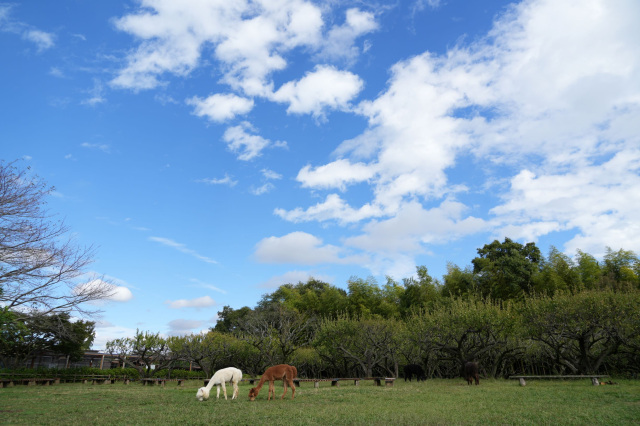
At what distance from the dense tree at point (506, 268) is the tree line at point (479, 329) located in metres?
0.10

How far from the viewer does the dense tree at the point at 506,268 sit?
3547 centimetres

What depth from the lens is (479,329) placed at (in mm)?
24828

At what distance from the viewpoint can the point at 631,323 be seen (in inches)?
848

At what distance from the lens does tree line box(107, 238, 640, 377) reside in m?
22.9

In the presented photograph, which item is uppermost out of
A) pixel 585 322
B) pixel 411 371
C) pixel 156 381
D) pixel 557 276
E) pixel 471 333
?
pixel 557 276

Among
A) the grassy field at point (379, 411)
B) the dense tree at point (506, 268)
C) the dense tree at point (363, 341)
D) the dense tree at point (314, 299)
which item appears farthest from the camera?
the dense tree at point (314, 299)

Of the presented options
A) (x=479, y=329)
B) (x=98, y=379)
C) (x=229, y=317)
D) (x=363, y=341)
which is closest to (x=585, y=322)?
(x=479, y=329)

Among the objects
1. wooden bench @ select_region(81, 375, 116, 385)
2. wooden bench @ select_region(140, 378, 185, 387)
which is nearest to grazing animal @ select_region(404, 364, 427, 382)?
wooden bench @ select_region(140, 378, 185, 387)

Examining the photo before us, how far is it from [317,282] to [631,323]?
50223 millimetres

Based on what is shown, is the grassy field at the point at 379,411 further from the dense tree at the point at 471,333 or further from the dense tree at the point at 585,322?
the dense tree at the point at 471,333

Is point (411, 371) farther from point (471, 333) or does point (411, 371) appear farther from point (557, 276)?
point (557, 276)

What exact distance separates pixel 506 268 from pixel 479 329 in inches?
530

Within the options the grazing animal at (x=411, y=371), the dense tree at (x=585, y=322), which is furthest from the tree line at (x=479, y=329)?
the grazing animal at (x=411, y=371)

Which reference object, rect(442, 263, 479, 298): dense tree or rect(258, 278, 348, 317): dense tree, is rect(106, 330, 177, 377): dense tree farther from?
rect(442, 263, 479, 298): dense tree
